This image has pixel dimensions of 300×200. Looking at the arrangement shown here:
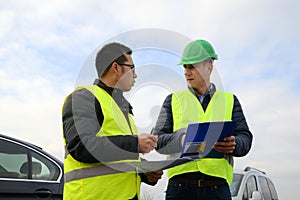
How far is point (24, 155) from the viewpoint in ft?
16.1

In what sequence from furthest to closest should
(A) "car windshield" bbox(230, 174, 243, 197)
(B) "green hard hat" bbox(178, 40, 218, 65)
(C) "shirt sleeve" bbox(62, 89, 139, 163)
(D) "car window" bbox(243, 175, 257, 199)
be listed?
(D) "car window" bbox(243, 175, 257, 199), (A) "car windshield" bbox(230, 174, 243, 197), (B) "green hard hat" bbox(178, 40, 218, 65), (C) "shirt sleeve" bbox(62, 89, 139, 163)

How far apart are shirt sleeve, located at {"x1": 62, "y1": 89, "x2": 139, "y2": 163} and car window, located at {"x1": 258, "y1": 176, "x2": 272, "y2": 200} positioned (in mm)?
6522

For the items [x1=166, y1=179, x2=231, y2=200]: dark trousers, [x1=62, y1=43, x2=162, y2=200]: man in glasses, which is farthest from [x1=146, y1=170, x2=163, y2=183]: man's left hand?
[x1=166, y1=179, x2=231, y2=200]: dark trousers

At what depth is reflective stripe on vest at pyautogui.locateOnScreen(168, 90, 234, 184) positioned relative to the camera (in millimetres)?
2650

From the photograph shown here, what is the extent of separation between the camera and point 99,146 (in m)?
2.13

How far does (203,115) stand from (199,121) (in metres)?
0.08

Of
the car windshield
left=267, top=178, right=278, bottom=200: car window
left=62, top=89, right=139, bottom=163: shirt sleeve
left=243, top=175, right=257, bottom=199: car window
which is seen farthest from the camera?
left=267, top=178, right=278, bottom=200: car window

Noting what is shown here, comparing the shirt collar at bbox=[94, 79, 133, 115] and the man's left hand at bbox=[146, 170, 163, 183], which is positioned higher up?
the shirt collar at bbox=[94, 79, 133, 115]

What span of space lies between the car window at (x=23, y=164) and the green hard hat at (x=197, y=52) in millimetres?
2778

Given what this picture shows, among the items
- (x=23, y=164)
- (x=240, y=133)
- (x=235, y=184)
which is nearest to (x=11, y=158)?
(x=23, y=164)

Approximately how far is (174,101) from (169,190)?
53 centimetres

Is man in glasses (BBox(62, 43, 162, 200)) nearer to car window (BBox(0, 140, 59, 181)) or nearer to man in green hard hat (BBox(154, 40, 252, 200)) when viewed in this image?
man in green hard hat (BBox(154, 40, 252, 200))

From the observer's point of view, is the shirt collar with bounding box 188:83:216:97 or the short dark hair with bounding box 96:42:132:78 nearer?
the short dark hair with bounding box 96:42:132:78

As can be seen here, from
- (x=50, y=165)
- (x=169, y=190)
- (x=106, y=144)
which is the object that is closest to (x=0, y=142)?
(x=50, y=165)
